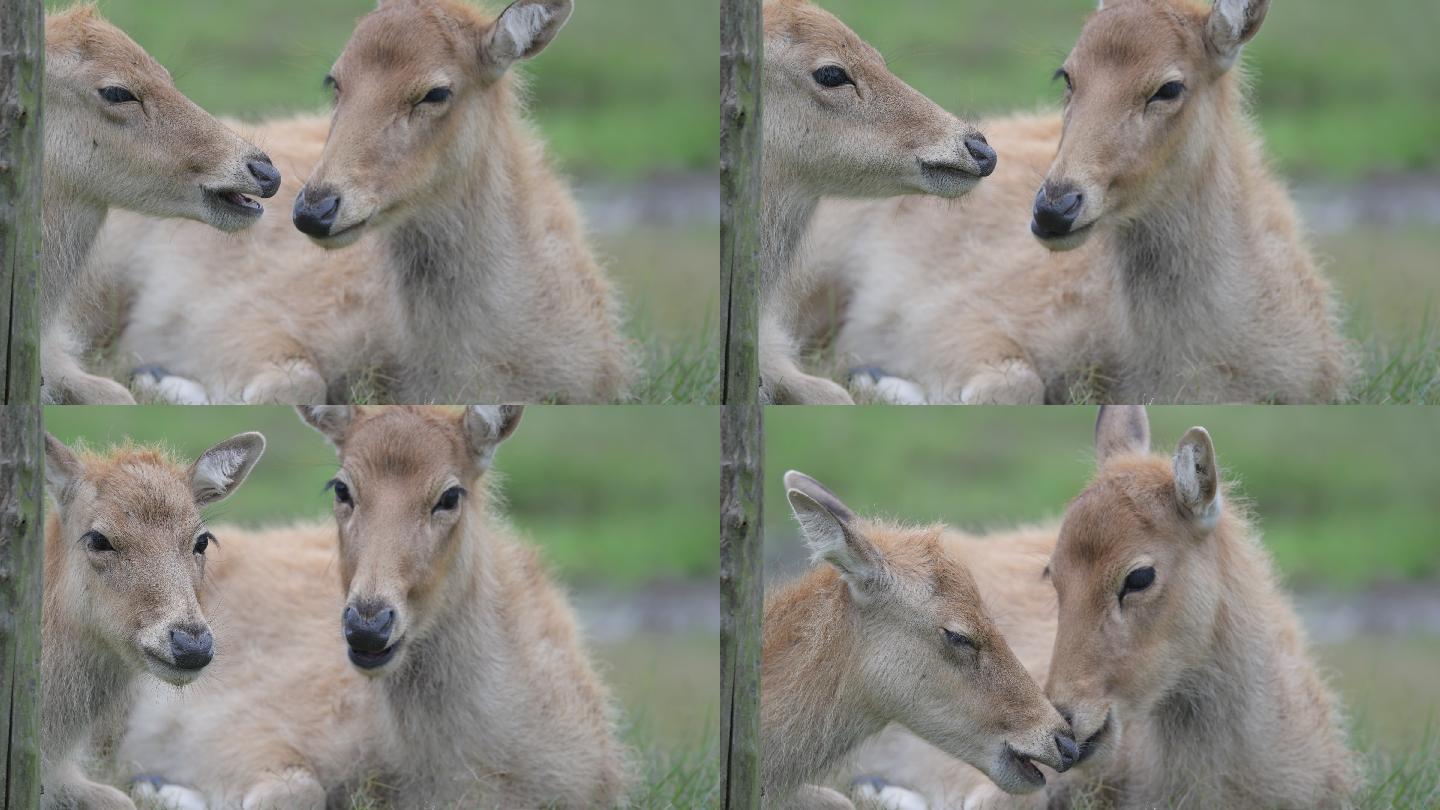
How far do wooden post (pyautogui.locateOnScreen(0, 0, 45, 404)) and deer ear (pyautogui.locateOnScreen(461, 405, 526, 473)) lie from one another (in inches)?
61.0

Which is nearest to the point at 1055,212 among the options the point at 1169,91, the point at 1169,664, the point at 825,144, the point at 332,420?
the point at 1169,91

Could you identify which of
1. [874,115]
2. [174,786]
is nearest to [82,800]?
[174,786]

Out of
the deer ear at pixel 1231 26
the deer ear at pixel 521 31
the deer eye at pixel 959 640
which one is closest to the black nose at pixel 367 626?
the deer eye at pixel 959 640

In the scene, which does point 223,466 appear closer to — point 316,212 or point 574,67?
point 316,212

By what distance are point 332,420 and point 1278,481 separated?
8853 mm

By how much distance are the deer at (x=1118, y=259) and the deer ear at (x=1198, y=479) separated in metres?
0.74

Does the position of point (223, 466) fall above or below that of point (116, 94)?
below

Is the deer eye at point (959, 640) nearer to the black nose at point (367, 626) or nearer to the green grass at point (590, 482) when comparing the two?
the black nose at point (367, 626)

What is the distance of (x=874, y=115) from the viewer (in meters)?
7.77

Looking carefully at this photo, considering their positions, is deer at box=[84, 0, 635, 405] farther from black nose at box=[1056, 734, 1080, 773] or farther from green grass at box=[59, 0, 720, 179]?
black nose at box=[1056, 734, 1080, 773]

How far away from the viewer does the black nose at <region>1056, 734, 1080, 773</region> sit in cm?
727

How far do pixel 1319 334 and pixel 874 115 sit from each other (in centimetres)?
222

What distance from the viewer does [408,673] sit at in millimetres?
7953

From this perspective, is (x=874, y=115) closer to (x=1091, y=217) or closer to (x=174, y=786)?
(x=1091, y=217)
